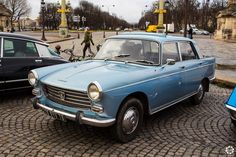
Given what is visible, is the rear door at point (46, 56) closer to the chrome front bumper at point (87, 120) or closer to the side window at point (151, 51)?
the side window at point (151, 51)

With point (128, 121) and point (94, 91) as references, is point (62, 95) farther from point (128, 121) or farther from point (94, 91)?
point (128, 121)

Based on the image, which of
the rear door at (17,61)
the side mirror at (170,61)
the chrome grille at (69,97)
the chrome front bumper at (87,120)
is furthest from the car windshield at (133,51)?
the rear door at (17,61)

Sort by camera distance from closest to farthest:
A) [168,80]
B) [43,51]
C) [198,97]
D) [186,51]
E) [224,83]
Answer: [168,80], [186,51], [198,97], [43,51], [224,83]

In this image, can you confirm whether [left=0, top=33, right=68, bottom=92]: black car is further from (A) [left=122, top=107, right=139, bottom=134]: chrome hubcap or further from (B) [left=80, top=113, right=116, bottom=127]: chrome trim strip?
(A) [left=122, top=107, right=139, bottom=134]: chrome hubcap

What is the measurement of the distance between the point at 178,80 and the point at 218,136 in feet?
4.68

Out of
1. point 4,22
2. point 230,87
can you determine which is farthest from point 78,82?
point 4,22

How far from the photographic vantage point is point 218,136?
19.3ft

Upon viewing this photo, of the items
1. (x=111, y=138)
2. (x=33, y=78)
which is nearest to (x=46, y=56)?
(x=33, y=78)

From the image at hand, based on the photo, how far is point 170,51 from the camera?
6836mm

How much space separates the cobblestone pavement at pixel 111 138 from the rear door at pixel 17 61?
638 millimetres

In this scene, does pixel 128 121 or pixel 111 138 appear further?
pixel 111 138

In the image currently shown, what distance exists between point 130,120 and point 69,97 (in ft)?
3.57

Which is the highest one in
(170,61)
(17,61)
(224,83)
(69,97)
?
(170,61)

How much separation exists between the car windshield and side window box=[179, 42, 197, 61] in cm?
106
